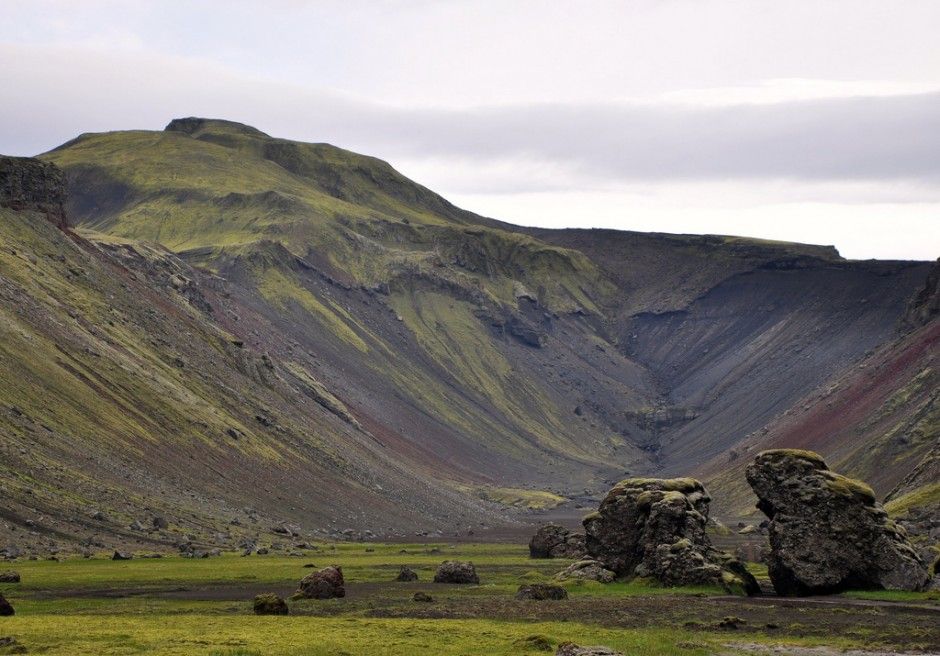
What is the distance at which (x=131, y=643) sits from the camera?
48.0m

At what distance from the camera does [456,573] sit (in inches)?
3285

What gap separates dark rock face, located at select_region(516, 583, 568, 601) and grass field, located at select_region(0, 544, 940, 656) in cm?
76

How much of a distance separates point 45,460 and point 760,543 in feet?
222

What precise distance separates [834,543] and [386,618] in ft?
86.6

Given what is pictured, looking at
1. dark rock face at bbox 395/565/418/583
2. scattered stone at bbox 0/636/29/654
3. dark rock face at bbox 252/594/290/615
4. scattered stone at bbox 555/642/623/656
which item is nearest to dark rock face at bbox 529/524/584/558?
dark rock face at bbox 395/565/418/583

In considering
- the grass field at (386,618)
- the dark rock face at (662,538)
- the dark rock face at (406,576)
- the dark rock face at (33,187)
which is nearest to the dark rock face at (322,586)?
the grass field at (386,618)

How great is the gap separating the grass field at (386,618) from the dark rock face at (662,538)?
61.2 inches

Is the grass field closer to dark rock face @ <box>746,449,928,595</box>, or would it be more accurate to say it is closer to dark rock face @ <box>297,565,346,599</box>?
dark rock face @ <box>297,565,346,599</box>

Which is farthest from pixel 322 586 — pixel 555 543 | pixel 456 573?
pixel 555 543

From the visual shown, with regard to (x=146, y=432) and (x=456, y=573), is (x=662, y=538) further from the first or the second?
(x=146, y=432)

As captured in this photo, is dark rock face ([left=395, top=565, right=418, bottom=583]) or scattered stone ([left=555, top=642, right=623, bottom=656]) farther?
dark rock face ([left=395, top=565, right=418, bottom=583])

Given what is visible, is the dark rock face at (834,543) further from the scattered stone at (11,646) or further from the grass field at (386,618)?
the scattered stone at (11,646)

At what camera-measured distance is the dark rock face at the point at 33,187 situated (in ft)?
552

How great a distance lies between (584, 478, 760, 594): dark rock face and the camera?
75.5 metres
